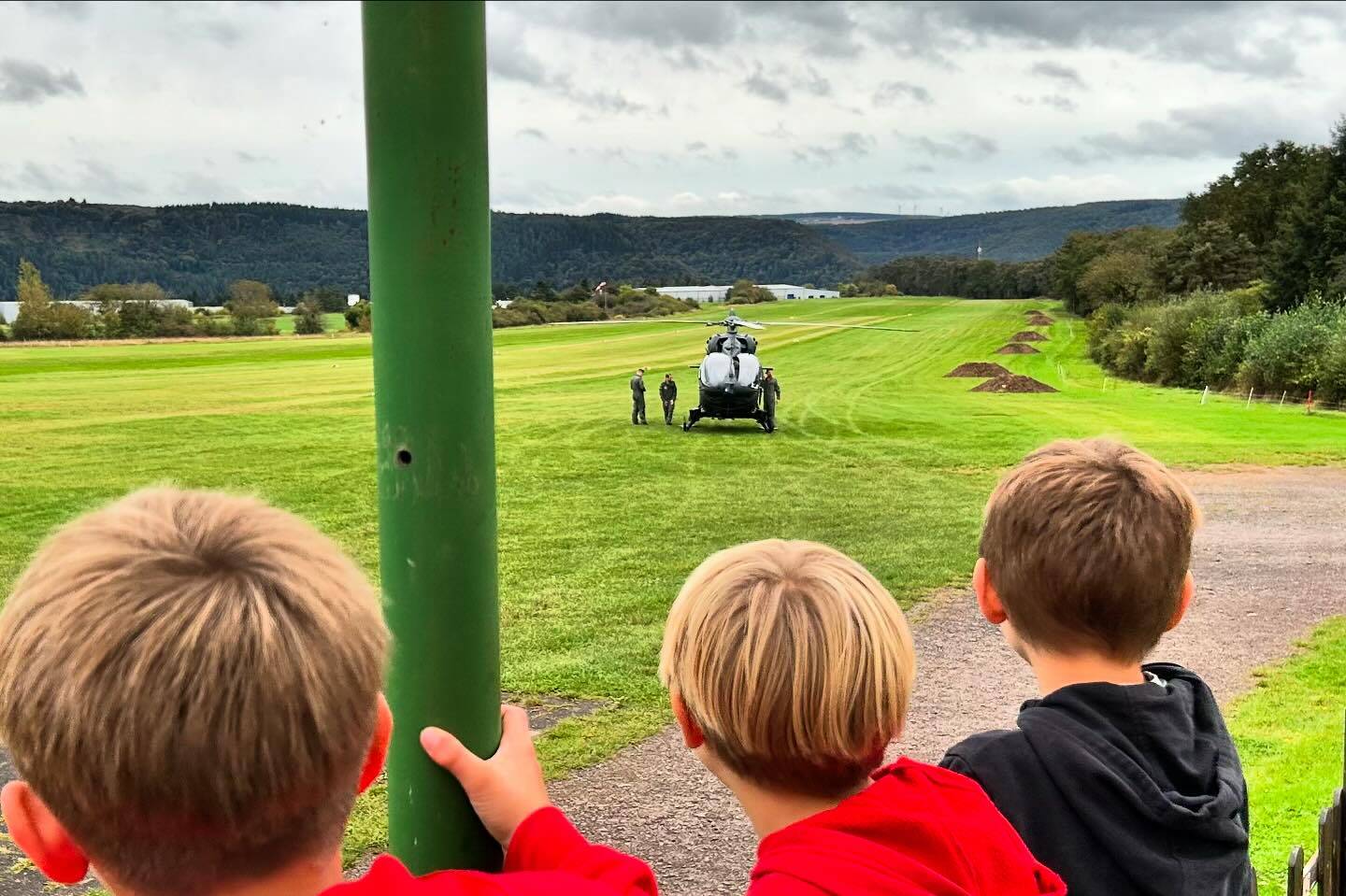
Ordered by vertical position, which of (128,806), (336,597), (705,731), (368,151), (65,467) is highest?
(368,151)

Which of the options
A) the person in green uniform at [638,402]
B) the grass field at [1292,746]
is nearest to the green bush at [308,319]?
the person in green uniform at [638,402]

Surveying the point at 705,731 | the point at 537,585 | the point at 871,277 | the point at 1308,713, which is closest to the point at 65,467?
the point at 537,585

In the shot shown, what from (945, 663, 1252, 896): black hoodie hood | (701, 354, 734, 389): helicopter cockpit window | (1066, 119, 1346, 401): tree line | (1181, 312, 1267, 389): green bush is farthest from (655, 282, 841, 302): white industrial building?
(945, 663, 1252, 896): black hoodie hood

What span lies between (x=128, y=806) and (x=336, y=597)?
19cm

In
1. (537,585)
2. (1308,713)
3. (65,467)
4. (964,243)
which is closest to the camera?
(1308,713)

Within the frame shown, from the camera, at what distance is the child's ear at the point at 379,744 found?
35.1 inches

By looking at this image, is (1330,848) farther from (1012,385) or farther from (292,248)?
(292,248)

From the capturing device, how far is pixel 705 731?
1.20 metres

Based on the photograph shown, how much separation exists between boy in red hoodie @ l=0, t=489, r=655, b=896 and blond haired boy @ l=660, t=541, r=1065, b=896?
319 millimetres

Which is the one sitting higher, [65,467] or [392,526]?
[392,526]

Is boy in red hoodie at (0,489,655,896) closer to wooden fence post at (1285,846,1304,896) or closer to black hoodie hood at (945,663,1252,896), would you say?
black hoodie hood at (945,663,1252,896)

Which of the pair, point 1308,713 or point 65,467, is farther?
point 65,467

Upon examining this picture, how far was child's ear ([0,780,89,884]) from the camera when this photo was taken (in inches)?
32.1

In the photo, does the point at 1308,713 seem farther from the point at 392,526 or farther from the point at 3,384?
the point at 3,384
